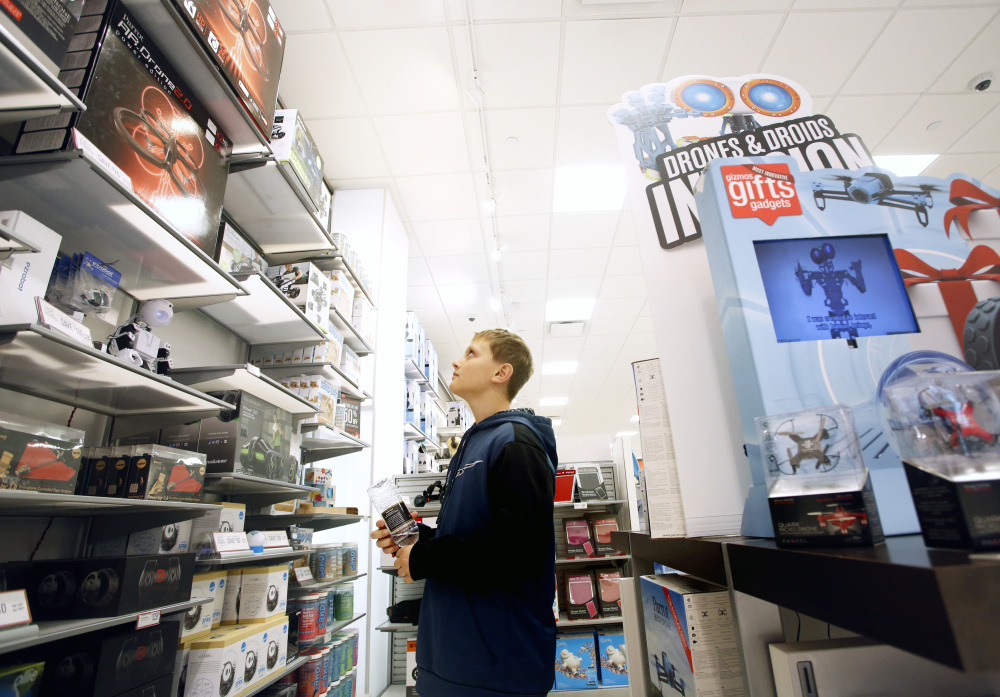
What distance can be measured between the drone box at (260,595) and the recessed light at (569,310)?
500 centimetres

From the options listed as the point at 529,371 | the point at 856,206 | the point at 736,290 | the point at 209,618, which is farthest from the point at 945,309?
the point at 209,618

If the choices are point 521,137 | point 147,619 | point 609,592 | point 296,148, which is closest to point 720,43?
point 521,137

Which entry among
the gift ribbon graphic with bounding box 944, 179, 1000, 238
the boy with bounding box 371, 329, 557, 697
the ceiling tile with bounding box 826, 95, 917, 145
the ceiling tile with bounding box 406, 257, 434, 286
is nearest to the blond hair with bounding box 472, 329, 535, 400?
the boy with bounding box 371, 329, 557, 697

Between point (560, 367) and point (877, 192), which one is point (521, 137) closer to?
point (877, 192)

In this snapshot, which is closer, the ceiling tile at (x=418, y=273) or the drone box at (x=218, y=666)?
the drone box at (x=218, y=666)

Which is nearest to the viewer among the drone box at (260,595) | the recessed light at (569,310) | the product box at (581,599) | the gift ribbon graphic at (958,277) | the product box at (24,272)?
the product box at (24,272)

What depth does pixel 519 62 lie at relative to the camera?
126 inches

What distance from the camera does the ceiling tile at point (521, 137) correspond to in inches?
142

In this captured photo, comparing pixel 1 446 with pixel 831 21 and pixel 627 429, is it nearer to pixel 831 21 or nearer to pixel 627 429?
pixel 831 21

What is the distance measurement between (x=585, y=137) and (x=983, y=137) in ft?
10.7

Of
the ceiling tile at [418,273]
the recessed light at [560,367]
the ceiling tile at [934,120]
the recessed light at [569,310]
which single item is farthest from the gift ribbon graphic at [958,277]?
the recessed light at [560,367]

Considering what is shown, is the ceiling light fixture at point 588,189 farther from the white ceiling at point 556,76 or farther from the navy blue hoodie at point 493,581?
the navy blue hoodie at point 493,581

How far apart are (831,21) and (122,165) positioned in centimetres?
381

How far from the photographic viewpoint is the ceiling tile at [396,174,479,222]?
13.9 feet
